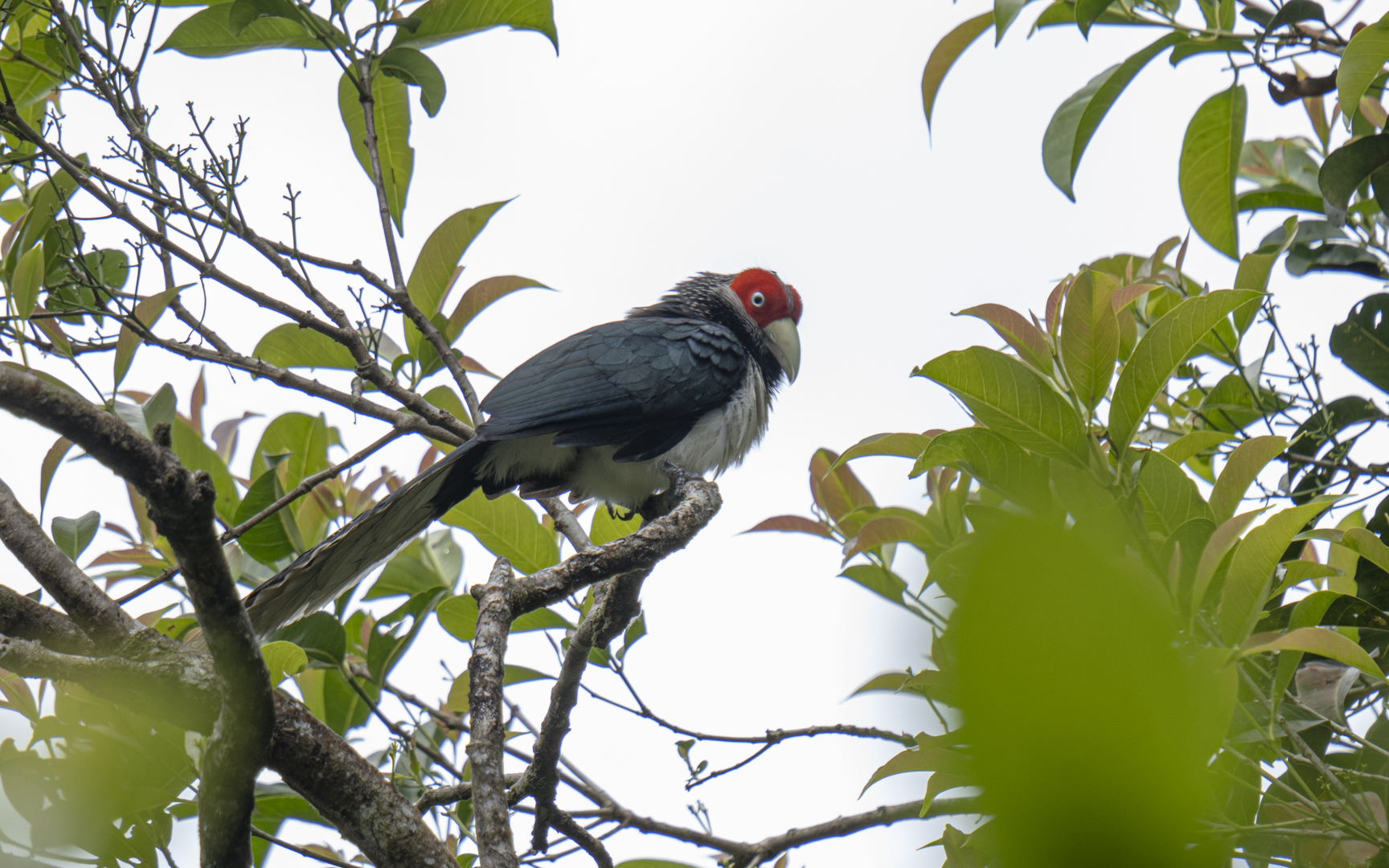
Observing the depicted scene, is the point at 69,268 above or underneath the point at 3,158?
underneath

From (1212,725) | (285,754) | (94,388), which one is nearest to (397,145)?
(94,388)

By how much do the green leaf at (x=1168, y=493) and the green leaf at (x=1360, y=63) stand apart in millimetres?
960

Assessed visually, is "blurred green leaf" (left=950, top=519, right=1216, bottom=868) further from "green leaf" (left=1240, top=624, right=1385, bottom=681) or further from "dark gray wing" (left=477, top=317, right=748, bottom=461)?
"dark gray wing" (left=477, top=317, right=748, bottom=461)

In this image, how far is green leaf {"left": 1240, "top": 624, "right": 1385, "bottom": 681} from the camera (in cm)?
139

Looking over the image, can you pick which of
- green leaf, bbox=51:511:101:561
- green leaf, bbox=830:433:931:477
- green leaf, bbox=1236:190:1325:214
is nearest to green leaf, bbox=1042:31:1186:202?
green leaf, bbox=1236:190:1325:214

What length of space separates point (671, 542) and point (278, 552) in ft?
4.30

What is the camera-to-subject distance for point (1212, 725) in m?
0.44

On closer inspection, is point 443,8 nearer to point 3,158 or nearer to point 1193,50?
point 3,158

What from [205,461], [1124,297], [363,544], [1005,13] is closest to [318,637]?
[363,544]

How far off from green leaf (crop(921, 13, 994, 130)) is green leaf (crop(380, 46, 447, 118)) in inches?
57.9

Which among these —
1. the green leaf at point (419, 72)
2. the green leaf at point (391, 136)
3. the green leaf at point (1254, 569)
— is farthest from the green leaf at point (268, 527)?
the green leaf at point (1254, 569)

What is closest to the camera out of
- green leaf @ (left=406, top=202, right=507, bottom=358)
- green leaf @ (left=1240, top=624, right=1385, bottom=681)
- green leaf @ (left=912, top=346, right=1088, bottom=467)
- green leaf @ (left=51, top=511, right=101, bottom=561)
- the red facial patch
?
green leaf @ (left=1240, top=624, right=1385, bottom=681)

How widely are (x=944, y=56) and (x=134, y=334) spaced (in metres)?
2.43

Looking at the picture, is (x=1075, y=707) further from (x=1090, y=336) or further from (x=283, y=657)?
(x=283, y=657)
